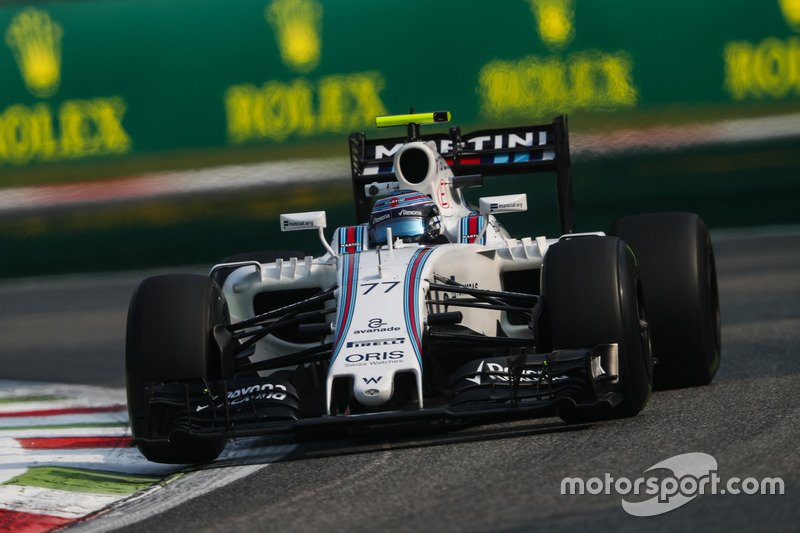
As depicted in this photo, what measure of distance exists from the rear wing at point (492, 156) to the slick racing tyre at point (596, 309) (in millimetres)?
2456

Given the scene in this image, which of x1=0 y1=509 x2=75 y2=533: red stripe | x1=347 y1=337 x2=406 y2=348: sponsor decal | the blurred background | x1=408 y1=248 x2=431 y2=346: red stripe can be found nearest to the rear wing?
x1=408 y1=248 x2=431 y2=346: red stripe

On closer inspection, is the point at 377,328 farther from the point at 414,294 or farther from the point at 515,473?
the point at 515,473

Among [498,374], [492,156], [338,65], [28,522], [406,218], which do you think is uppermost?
[338,65]

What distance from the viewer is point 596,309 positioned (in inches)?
233

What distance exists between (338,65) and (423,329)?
480 inches

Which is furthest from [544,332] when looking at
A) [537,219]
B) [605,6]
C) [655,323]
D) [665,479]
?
[605,6]

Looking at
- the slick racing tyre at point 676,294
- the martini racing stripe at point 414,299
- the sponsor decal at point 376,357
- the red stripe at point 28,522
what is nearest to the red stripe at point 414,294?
the martini racing stripe at point 414,299

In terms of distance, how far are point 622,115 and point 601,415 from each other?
38.0ft

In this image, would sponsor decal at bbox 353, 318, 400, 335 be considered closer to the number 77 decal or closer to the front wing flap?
the number 77 decal

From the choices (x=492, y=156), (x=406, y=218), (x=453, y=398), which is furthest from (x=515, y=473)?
(x=492, y=156)

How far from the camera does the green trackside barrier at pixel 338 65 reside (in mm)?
17422

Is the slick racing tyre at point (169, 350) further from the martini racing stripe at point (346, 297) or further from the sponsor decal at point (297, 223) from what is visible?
the sponsor decal at point (297, 223)

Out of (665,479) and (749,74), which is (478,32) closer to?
(749,74)

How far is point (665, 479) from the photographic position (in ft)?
14.9
